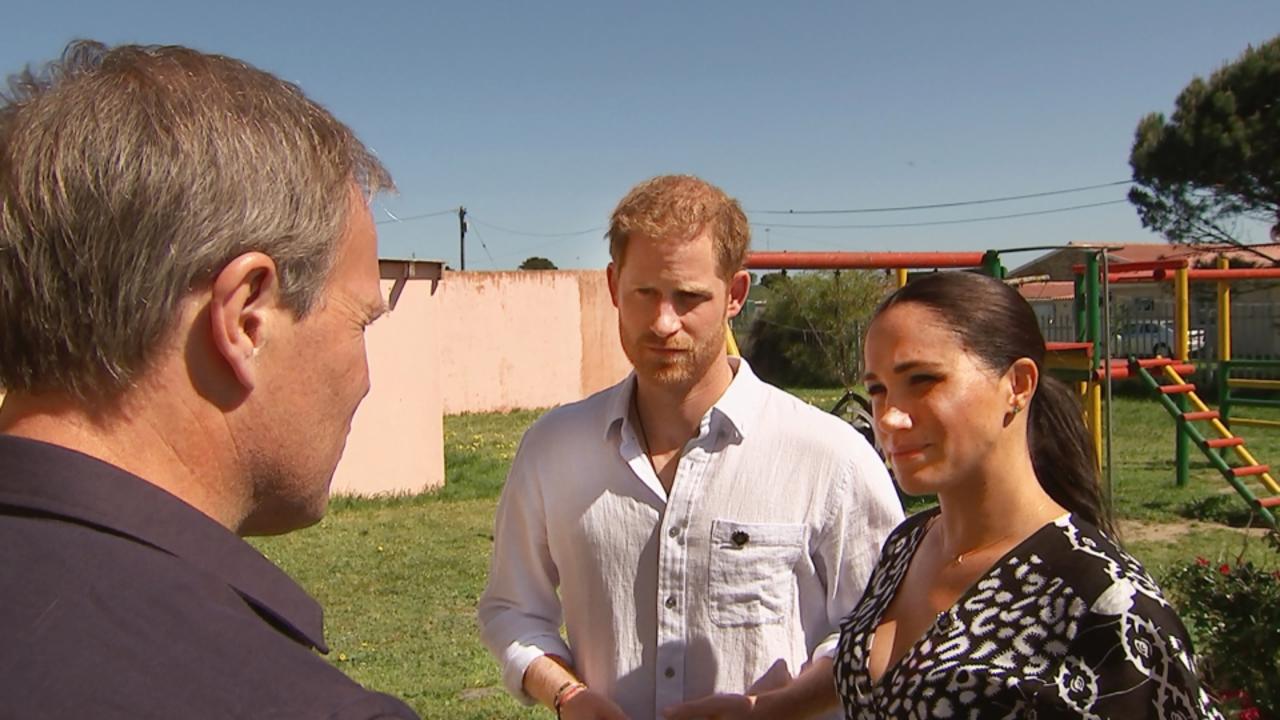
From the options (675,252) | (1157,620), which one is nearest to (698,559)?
(675,252)

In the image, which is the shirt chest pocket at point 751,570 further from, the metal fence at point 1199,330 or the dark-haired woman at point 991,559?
the metal fence at point 1199,330

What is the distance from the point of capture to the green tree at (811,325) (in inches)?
885

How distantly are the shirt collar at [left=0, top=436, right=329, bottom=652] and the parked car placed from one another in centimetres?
2337

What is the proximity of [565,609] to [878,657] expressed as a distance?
0.71 meters

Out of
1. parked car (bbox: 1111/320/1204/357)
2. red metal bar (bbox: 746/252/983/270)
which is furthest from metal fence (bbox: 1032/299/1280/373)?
red metal bar (bbox: 746/252/983/270)

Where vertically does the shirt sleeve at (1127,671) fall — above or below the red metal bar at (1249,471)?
above

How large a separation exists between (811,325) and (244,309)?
2256 cm

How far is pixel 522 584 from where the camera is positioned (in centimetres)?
235

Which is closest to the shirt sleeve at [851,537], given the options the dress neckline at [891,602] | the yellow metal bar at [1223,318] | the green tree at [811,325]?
the dress neckline at [891,602]

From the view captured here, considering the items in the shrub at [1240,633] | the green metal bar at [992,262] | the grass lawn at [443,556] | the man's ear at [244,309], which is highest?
the green metal bar at [992,262]

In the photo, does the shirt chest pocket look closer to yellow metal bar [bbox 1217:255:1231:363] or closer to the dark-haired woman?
the dark-haired woman

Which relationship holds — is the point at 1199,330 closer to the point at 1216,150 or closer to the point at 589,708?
→ the point at 1216,150

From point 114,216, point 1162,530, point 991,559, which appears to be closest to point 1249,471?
point 1162,530

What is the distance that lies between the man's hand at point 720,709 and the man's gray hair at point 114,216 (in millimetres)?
1327
